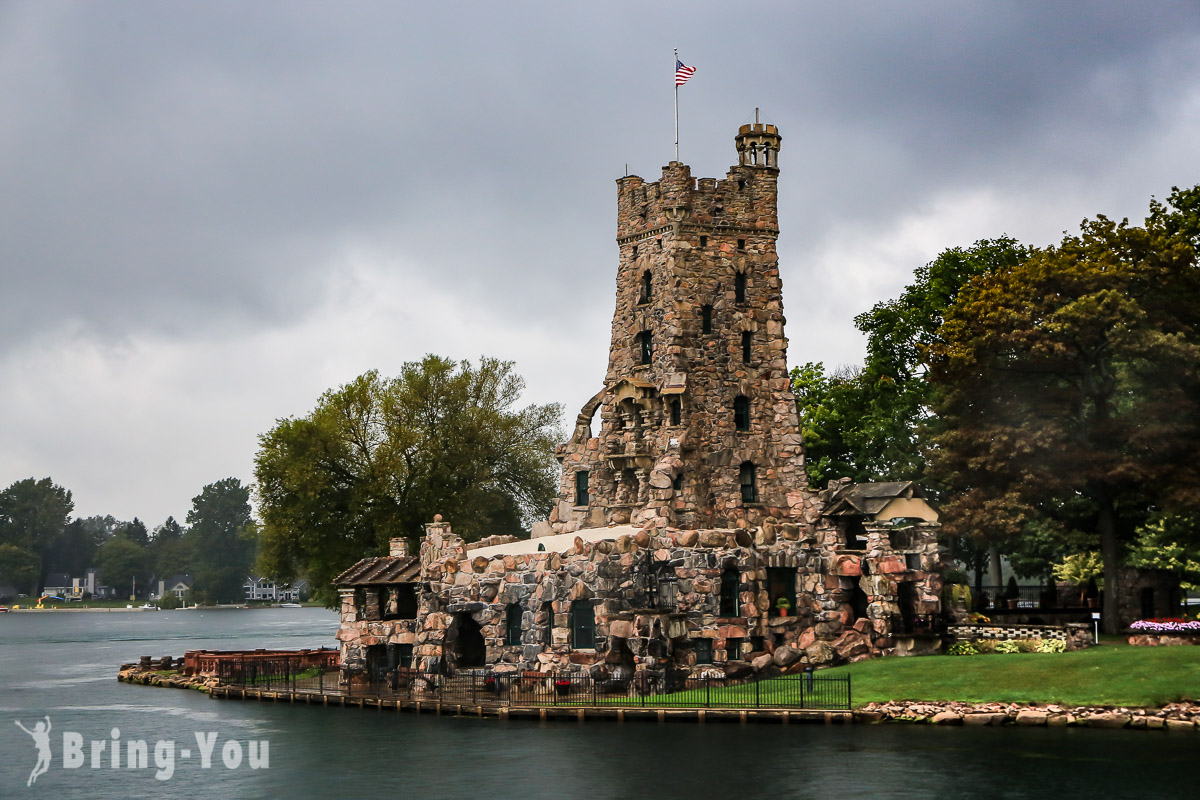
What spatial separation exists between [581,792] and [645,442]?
26688 mm

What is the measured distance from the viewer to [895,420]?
71688 mm

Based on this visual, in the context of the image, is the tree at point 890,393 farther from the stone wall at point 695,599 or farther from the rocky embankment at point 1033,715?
the rocky embankment at point 1033,715

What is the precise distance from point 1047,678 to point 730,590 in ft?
45.6

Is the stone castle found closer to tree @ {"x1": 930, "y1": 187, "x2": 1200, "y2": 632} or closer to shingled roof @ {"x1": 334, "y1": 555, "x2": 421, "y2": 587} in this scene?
shingled roof @ {"x1": 334, "y1": 555, "x2": 421, "y2": 587}

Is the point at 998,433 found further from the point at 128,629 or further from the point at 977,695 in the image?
the point at 128,629

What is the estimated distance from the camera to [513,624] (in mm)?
56719

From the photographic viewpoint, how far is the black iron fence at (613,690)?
48094 mm

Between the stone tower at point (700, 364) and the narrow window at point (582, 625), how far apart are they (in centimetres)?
598

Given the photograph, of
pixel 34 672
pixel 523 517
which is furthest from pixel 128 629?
pixel 523 517

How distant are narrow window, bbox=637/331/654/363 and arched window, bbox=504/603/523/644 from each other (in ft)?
45.8

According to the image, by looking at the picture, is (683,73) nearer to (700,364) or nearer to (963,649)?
(700,364)

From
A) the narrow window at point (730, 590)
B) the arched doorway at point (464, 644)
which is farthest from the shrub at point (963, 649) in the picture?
the arched doorway at point (464, 644)

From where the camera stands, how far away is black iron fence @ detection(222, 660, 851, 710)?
158 feet

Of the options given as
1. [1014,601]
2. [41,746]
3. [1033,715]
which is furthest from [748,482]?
[41,746]
